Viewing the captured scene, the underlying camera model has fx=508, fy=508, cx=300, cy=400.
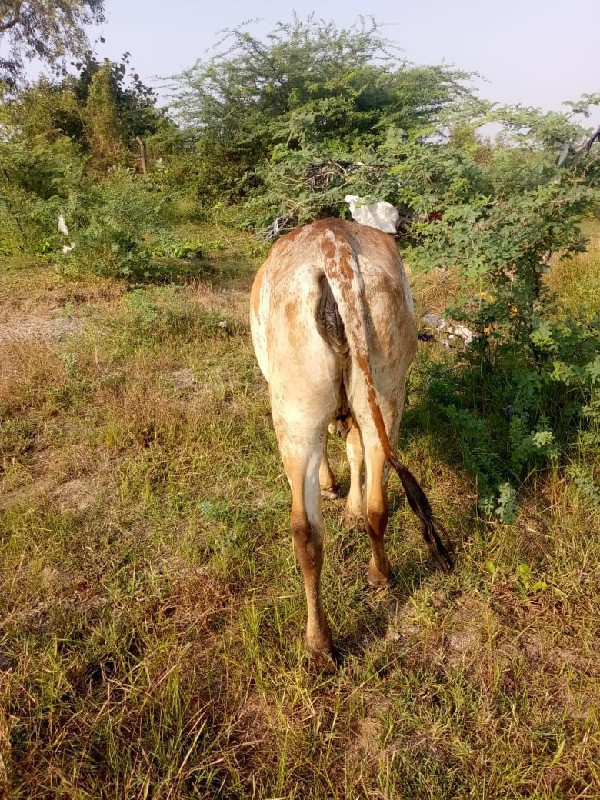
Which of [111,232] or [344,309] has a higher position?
[111,232]

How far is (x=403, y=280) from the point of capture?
2.31 m

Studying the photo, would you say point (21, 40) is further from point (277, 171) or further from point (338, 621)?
point (338, 621)

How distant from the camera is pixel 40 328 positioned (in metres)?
6.00

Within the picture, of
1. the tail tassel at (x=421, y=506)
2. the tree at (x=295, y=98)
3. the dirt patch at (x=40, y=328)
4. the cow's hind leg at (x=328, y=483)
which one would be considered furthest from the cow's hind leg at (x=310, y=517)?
the tree at (x=295, y=98)

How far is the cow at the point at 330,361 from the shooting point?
201cm

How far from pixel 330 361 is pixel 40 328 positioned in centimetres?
514

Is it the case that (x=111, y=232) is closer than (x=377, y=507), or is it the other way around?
(x=377, y=507)

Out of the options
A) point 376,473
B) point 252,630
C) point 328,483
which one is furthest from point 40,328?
point 376,473

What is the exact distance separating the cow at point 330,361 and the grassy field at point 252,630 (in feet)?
1.02

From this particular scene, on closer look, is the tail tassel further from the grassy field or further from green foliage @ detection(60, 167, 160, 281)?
green foliage @ detection(60, 167, 160, 281)

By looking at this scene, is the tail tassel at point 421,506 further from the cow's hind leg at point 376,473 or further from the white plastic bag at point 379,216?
the white plastic bag at point 379,216

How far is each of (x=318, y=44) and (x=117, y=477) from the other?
12811 mm

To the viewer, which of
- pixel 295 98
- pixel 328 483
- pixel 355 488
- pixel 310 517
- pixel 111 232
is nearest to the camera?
pixel 310 517

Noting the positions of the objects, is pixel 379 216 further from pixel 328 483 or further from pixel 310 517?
pixel 310 517
